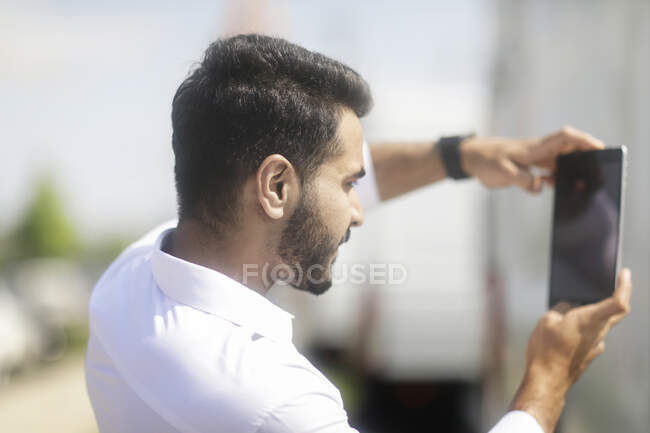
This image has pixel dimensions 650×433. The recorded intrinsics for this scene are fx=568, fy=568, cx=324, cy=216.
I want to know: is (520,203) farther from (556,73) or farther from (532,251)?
(556,73)

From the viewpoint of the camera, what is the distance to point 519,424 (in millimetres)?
1141

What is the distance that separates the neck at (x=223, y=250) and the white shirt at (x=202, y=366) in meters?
0.07

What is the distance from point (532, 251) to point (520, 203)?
0.58 m

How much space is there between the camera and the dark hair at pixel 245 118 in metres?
1.19

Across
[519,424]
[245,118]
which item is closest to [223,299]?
[245,118]

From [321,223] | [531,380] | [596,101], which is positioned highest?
[596,101]

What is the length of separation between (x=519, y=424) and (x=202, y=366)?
639 mm

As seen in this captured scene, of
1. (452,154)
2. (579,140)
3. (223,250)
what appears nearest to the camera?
(223,250)

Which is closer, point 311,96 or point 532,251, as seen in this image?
point 311,96

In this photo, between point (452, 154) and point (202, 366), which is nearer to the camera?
point (202, 366)

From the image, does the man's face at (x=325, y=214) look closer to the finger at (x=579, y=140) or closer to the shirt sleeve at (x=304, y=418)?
the shirt sleeve at (x=304, y=418)

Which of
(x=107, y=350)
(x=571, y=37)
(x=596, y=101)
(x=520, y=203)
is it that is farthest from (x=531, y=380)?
(x=520, y=203)

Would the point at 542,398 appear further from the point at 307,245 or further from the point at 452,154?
the point at 452,154

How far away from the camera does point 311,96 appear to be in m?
1.25
